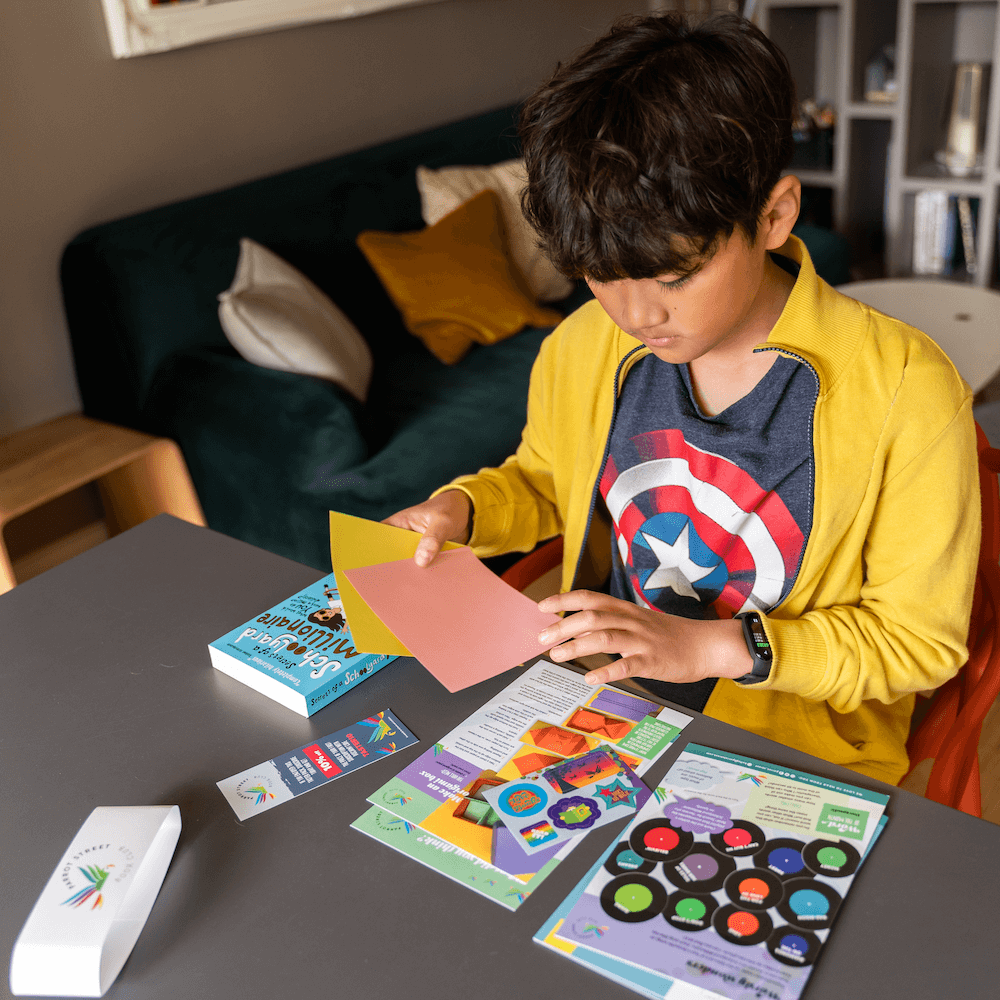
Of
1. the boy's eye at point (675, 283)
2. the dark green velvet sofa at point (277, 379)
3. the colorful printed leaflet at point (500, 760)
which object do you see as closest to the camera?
the colorful printed leaflet at point (500, 760)

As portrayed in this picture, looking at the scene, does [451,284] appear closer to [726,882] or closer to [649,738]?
[649,738]

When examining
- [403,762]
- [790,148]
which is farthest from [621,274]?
[403,762]

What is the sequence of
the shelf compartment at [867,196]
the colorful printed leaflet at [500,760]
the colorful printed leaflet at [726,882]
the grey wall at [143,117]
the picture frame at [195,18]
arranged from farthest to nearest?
the shelf compartment at [867,196], the picture frame at [195,18], the grey wall at [143,117], the colorful printed leaflet at [500,760], the colorful printed leaflet at [726,882]

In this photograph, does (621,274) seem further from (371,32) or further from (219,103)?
(371,32)

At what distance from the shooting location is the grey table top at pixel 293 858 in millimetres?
657

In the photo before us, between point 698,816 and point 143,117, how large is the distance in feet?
8.12

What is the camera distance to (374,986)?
2.15 feet

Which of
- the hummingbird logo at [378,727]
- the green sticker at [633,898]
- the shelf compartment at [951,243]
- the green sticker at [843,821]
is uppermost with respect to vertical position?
the hummingbird logo at [378,727]

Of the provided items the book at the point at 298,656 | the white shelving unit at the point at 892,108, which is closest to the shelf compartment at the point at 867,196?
the white shelving unit at the point at 892,108

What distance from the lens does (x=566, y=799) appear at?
79 centimetres

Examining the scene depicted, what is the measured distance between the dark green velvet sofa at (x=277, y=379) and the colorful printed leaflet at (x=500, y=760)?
48.2 inches

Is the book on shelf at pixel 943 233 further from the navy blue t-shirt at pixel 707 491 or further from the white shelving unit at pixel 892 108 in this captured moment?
the navy blue t-shirt at pixel 707 491

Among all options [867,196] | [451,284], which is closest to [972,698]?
[451,284]

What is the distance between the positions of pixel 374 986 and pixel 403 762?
22cm
